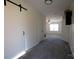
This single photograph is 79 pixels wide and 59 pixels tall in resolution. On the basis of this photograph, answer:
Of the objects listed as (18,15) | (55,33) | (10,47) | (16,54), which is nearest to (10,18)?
(18,15)

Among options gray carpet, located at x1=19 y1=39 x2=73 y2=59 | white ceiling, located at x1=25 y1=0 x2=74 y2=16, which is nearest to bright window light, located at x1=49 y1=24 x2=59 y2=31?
white ceiling, located at x1=25 y1=0 x2=74 y2=16

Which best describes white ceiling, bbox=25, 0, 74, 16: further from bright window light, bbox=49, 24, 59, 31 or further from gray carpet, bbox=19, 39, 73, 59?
bright window light, bbox=49, 24, 59, 31

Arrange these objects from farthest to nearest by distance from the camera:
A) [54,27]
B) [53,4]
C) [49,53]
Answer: [54,27] < [53,4] < [49,53]

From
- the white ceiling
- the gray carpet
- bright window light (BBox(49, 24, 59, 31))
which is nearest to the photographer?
the gray carpet

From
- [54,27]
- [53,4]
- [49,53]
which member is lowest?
[49,53]

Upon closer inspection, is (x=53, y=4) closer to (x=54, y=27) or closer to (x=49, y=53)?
(x=49, y=53)

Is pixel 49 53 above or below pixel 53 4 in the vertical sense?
below

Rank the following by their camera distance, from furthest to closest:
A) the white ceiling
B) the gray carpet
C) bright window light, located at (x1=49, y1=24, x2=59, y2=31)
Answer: bright window light, located at (x1=49, y1=24, x2=59, y2=31)
the white ceiling
the gray carpet

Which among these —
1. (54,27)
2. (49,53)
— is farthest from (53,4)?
(54,27)

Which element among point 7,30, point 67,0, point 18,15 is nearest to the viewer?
point 7,30

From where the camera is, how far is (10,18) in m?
3.17

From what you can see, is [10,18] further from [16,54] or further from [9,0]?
[16,54]

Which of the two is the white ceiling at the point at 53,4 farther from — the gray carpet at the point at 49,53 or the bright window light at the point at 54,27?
the bright window light at the point at 54,27
